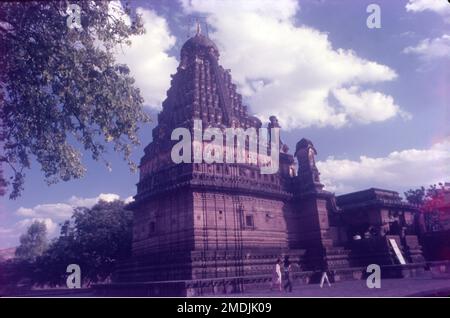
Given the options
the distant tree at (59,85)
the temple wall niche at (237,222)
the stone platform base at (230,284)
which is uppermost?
the distant tree at (59,85)

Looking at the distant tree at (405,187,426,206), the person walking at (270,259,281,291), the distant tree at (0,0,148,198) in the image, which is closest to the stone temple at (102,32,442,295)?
the person walking at (270,259,281,291)

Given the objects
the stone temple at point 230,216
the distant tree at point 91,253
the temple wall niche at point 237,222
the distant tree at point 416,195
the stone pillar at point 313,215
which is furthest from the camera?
the distant tree at point 416,195

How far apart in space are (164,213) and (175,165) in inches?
123

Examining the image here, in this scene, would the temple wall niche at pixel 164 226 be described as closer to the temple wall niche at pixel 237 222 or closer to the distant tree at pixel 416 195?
the temple wall niche at pixel 237 222

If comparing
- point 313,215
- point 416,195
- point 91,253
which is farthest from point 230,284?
point 416,195

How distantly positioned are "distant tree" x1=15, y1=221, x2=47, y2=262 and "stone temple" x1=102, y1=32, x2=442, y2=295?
63.2 meters

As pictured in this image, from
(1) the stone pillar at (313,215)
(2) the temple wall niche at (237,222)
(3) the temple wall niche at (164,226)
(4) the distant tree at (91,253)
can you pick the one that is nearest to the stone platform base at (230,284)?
(1) the stone pillar at (313,215)

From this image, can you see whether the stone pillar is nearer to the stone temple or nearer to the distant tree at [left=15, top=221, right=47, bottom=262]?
the stone temple

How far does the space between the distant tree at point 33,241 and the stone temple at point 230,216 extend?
207ft

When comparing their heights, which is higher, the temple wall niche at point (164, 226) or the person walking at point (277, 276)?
the temple wall niche at point (164, 226)

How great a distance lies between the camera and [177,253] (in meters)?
19.5

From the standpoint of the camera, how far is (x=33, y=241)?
77.6 m

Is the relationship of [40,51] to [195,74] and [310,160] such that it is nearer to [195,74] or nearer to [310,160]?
[195,74]

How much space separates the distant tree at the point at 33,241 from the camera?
7556 centimetres
